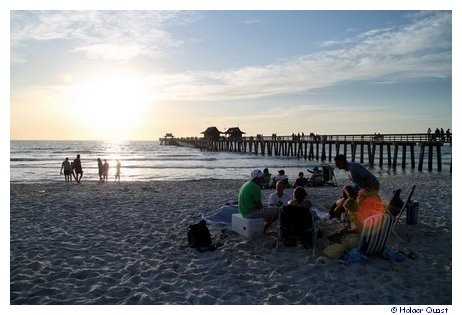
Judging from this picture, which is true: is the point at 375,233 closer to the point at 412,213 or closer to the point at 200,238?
the point at 412,213

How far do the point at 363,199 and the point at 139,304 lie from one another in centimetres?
375

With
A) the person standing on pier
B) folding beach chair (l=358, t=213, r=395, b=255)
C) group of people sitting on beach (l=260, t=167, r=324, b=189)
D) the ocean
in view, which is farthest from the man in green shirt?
the ocean

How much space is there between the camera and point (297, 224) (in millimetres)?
5484

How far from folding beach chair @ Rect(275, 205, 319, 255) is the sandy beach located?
0.20 meters

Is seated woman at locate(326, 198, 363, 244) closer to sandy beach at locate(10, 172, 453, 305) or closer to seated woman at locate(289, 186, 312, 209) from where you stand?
sandy beach at locate(10, 172, 453, 305)

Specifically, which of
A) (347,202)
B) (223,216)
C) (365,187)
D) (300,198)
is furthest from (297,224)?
(223,216)

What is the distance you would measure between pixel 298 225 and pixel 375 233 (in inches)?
43.4

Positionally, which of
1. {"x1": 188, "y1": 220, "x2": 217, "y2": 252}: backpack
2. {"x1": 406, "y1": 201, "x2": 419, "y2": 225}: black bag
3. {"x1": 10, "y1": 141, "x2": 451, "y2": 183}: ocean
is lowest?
{"x1": 10, "y1": 141, "x2": 451, "y2": 183}: ocean

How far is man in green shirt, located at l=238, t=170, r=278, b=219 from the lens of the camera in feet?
20.1

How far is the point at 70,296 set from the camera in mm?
4285
